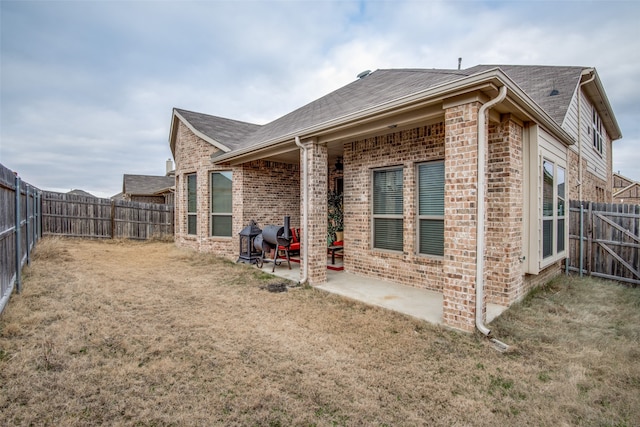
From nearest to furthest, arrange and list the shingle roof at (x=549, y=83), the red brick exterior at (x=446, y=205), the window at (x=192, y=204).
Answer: the red brick exterior at (x=446, y=205) → the shingle roof at (x=549, y=83) → the window at (x=192, y=204)

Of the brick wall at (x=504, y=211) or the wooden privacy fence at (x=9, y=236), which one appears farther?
the brick wall at (x=504, y=211)

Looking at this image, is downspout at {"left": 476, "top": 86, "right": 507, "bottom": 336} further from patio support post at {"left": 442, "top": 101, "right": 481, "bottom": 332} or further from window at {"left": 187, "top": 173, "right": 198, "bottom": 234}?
window at {"left": 187, "top": 173, "right": 198, "bottom": 234}

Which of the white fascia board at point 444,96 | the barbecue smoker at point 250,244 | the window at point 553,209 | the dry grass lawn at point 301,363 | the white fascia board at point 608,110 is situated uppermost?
the white fascia board at point 608,110

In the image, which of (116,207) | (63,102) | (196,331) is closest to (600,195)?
(196,331)

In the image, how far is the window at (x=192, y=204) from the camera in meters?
10.2

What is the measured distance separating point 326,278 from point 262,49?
8875mm

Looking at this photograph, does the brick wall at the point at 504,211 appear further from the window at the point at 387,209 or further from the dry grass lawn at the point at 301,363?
the window at the point at 387,209

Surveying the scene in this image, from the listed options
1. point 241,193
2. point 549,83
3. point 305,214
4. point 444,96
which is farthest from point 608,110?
point 241,193

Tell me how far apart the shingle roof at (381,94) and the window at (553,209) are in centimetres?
197

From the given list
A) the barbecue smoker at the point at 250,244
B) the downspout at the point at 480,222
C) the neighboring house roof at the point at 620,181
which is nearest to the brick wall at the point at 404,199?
the downspout at the point at 480,222

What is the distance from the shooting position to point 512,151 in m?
4.41

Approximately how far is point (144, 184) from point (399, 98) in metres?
27.8

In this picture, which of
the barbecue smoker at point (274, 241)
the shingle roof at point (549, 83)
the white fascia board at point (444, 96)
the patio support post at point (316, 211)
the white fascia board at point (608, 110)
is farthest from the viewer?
the white fascia board at point (608, 110)

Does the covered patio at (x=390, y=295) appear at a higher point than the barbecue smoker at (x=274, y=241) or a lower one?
lower
